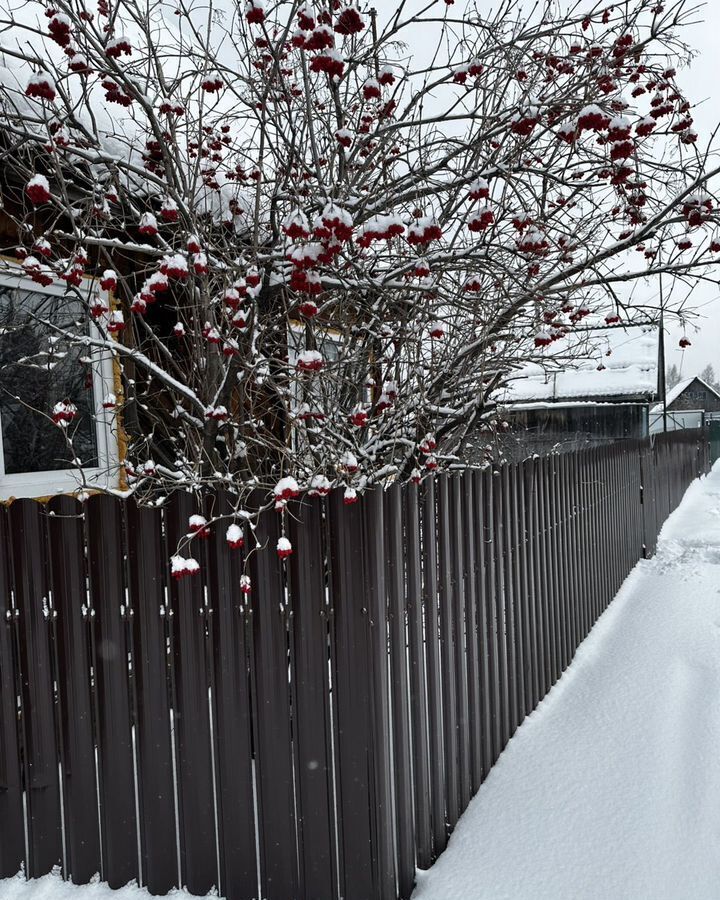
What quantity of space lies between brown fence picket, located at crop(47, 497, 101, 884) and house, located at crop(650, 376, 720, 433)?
106ft

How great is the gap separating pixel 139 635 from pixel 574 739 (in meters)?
2.21

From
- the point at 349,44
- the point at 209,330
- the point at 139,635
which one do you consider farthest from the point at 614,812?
the point at 349,44

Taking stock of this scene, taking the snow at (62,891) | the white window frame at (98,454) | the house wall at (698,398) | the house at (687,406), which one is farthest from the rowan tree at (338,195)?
the house wall at (698,398)

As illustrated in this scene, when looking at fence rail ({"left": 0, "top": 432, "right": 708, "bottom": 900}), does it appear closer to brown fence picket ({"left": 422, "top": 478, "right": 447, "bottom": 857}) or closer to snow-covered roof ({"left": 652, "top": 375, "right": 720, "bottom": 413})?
brown fence picket ({"left": 422, "top": 478, "right": 447, "bottom": 857})

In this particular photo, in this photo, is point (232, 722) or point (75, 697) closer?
point (232, 722)

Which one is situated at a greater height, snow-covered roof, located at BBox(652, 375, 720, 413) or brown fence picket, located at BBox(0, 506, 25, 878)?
snow-covered roof, located at BBox(652, 375, 720, 413)

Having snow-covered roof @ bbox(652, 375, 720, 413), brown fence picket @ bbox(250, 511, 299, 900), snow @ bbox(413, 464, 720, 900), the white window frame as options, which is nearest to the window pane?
the white window frame

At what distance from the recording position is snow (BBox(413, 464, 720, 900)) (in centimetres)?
227

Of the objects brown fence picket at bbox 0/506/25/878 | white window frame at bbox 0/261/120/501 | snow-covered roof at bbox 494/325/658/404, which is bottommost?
brown fence picket at bbox 0/506/25/878

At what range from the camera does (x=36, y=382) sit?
427cm

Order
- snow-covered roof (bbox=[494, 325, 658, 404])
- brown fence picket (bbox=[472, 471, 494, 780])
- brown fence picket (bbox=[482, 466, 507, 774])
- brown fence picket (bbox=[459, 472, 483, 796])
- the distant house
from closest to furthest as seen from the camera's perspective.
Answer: brown fence picket (bbox=[459, 472, 483, 796]) → brown fence picket (bbox=[472, 471, 494, 780]) → brown fence picket (bbox=[482, 466, 507, 774]) → snow-covered roof (bbox=[494, 325, 658, 404]) → the distant house

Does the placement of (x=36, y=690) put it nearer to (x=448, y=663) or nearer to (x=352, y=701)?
(x=352, y=701)

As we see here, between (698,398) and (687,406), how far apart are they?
5.43m

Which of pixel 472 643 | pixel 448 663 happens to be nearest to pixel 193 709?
pixel 448 663
